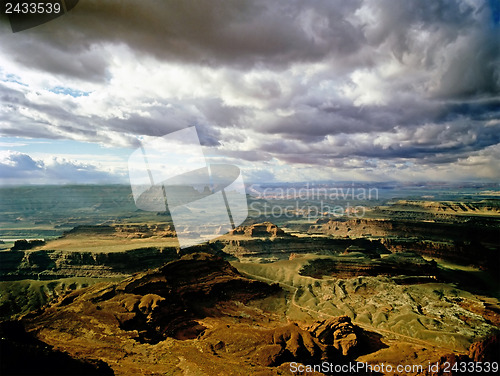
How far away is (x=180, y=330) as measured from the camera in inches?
1029

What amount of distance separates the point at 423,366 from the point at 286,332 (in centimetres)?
941

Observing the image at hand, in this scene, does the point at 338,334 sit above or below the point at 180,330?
above

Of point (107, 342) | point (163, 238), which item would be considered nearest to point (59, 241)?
point (163, 238)

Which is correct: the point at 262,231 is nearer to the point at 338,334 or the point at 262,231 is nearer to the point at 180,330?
the point at 180,330

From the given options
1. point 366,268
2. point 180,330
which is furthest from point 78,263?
point 366,268

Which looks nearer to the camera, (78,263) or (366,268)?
(366,268)

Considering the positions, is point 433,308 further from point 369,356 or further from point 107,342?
point 107,342

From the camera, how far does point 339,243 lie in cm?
8469

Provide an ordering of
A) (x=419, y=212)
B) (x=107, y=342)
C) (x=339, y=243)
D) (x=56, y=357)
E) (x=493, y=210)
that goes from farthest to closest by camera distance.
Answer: (x=419, y=212), (x=493, y=210), (x=339, y=243), (x=107, y=342), (x=56, y=357)

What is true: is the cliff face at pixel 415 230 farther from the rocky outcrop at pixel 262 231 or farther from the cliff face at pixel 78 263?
the cliff face at pixel 78 263

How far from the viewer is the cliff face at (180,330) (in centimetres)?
1597

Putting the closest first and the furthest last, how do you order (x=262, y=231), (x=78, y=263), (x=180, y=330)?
(x=180, y=330) → (x=78, y=263) → (x=262, y=231)

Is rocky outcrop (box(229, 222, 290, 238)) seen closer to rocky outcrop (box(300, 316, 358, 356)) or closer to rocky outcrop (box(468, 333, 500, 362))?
rocky outcrop (box(300, 316, 358, 356))

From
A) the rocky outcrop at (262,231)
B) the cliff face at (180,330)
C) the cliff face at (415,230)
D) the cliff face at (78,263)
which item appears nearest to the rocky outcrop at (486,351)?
the cliff face at (180,330)
